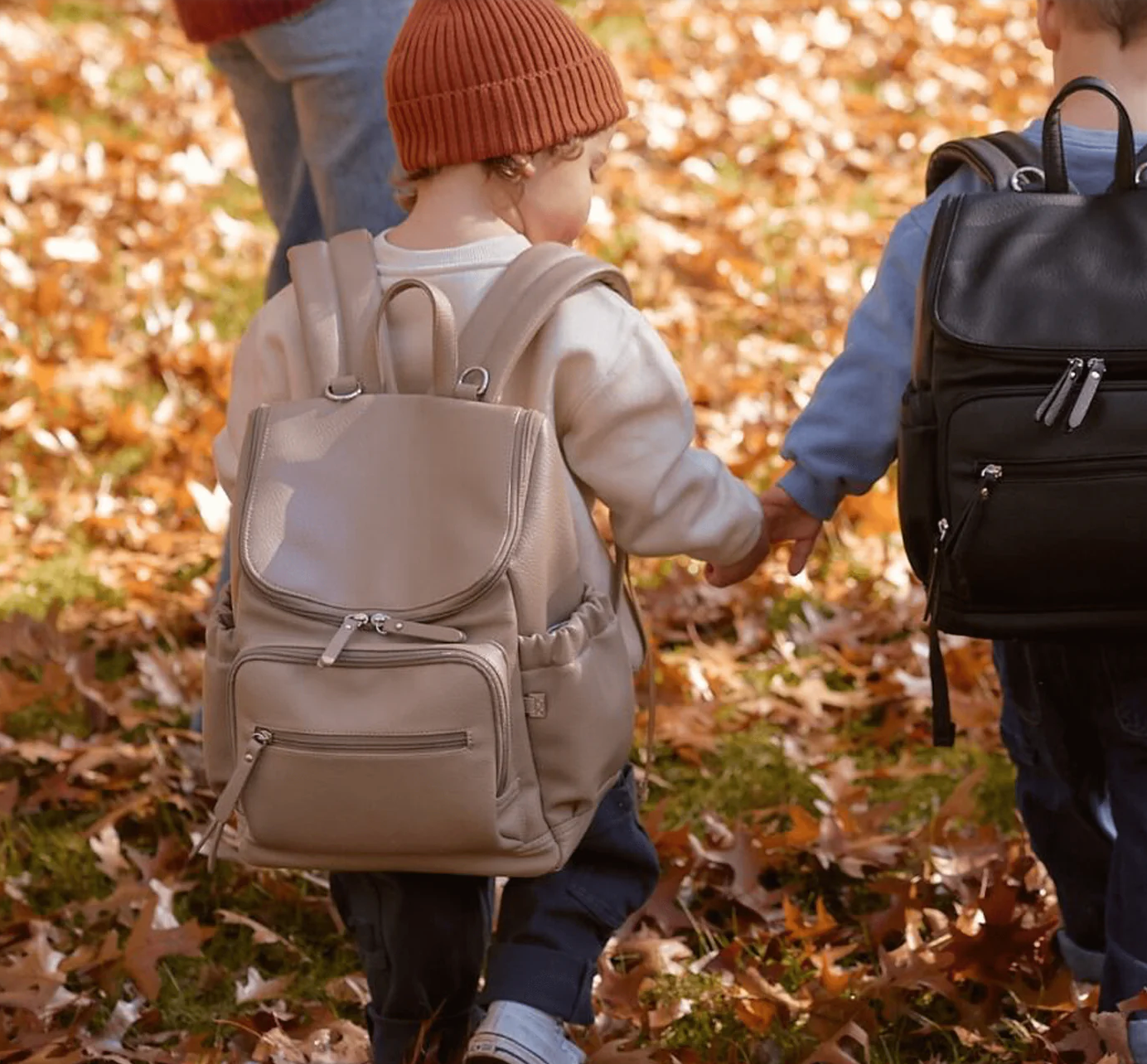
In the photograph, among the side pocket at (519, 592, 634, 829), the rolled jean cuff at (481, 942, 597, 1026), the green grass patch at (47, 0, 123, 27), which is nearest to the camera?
the side pocket at (519, 592, 634, 829)

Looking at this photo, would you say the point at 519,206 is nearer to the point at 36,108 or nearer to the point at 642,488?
the point at 642,488

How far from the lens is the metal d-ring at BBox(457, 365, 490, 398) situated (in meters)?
2.30

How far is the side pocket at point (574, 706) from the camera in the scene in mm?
2320

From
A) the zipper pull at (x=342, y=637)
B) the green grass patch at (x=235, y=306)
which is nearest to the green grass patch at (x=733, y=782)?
the zipper pull at (x=342, y=637)

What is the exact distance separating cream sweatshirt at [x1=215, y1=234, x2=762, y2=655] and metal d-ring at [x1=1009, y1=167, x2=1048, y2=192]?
51 centimetres

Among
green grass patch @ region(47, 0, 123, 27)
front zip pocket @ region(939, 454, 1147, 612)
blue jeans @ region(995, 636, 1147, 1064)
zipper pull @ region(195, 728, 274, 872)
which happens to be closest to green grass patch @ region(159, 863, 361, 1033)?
zipper pull @ region(195, 728, 274, 872)

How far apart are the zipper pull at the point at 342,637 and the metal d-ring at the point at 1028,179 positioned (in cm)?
103

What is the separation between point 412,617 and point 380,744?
16cm

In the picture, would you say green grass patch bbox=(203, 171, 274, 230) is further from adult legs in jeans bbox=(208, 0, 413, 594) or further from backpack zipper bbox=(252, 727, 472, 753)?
backpack zipper bbox=(252, 727, 472, 753)

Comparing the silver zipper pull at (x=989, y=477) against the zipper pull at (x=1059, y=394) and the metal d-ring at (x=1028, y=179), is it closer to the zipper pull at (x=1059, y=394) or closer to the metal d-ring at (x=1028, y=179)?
the zipper pull at (x=1059, y=394)

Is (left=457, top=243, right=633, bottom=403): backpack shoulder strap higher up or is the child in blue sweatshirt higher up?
(left=457, top=243, right=633, bottom=403): backpack shoulder strap

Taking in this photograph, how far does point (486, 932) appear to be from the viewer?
2.68 metres

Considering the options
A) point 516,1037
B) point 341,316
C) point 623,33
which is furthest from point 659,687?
point 623,33

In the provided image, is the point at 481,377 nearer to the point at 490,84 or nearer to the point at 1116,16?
the point at 490,84
